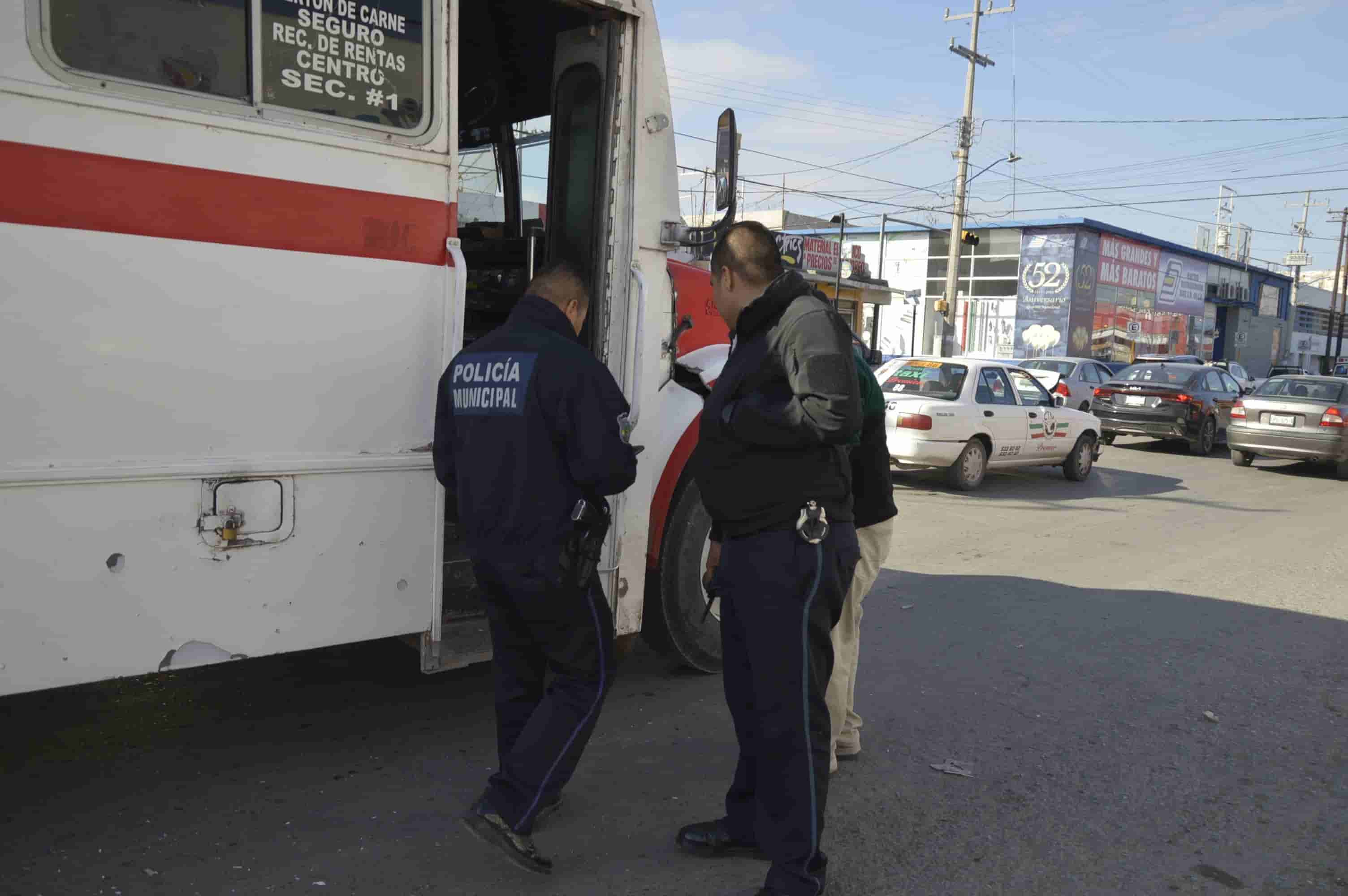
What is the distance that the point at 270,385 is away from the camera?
11.2 ft

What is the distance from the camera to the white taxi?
11.7 meters

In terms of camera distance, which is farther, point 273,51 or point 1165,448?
point 1165,448

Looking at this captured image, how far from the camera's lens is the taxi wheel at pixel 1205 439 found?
17781 millimetres

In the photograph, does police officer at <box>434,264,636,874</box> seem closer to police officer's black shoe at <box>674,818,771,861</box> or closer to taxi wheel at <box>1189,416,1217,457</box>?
police officer's black shoe at <box>674,818,771,861</box>

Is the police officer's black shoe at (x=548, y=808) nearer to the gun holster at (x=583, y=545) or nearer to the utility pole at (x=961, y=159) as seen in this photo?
the gun holster at (x=583, y=545)

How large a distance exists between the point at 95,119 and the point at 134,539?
1.23 m

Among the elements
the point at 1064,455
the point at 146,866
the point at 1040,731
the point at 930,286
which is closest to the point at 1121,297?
the point at 930,286

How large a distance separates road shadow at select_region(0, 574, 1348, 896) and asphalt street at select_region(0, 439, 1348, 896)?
0.01 meters

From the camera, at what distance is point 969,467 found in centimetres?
1225

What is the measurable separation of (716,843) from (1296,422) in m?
14.8

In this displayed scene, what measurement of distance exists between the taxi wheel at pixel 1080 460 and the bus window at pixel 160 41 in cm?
1234

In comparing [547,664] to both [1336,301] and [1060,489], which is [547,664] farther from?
[1336,301]

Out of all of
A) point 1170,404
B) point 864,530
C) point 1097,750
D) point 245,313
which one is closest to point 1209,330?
point 1170,404

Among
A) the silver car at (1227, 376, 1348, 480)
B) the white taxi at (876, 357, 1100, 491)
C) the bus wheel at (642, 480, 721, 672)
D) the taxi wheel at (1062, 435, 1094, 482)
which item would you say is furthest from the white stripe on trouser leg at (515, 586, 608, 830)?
the silver car at (1227, 376, 1348, 480)
